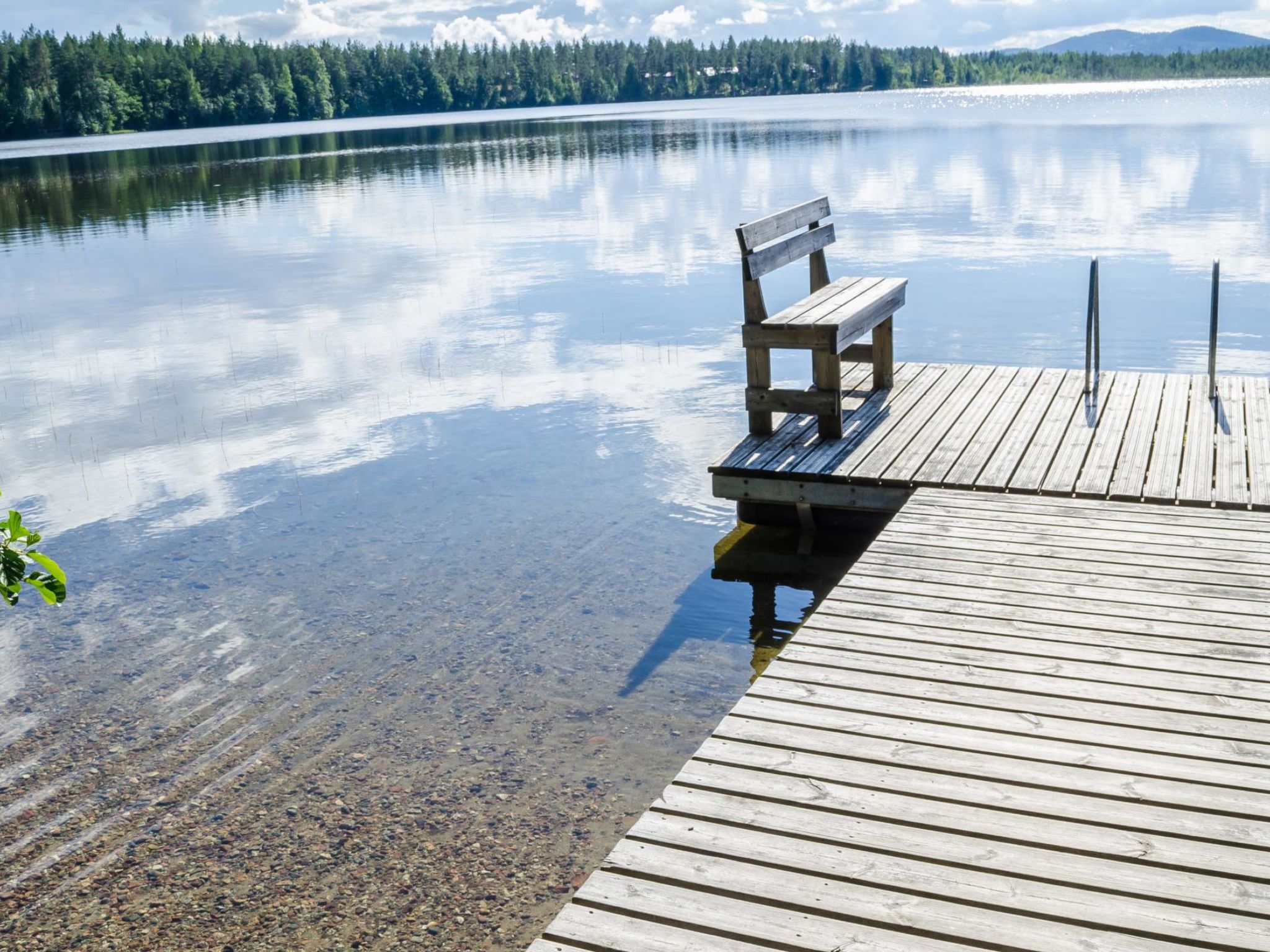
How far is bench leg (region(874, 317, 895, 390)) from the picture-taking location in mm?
8188

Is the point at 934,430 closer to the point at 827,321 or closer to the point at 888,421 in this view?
the point at 888,421

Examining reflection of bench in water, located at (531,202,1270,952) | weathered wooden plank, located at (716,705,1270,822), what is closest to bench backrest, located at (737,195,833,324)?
reflection of bench in water, located at (531,202,1270,952)

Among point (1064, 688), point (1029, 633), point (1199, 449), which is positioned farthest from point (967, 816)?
point (1199, 449)

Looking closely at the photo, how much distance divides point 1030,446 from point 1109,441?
0.44 m

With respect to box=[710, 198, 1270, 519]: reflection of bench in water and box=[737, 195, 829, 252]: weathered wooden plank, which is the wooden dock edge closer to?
box=[710, 198, 1270, 519]: reflection of bench in water

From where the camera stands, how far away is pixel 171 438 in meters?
10.5

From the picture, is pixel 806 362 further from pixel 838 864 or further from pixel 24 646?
pixel 838 864

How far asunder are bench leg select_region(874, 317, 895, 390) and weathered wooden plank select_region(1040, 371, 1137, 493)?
129 cm

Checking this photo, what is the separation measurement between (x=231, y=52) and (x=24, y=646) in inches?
5259

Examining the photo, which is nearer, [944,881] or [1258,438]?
[944,881]

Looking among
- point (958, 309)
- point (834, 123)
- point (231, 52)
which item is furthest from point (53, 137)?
point (958, 309)

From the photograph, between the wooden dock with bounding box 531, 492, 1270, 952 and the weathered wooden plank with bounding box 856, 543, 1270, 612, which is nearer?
the wooden dock with bounding box 531, 492, 1270, 952

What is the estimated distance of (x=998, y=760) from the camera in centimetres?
360

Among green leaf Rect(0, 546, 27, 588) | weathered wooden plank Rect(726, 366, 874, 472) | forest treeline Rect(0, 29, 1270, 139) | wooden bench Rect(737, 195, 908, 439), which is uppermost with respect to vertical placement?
forest treeline Rect(0, 29, 1270, 139)
